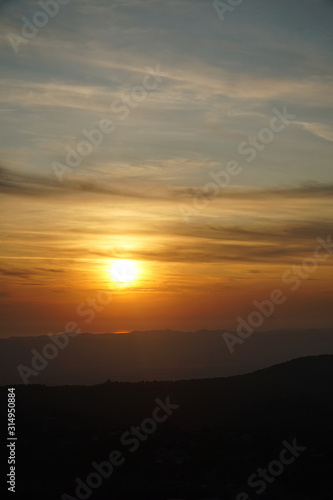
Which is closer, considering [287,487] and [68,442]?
[287,487]

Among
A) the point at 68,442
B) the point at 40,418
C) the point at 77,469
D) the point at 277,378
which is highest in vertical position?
the point at 277,378

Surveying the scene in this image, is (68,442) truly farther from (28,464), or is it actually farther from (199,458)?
(199,458)

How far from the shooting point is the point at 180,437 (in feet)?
69.5

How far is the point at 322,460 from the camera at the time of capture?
19.3 metres

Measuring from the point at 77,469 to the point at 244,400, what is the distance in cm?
1063

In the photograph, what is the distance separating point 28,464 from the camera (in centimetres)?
1920

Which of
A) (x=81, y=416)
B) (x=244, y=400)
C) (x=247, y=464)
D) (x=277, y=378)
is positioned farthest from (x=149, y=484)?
(x=277, y=378)

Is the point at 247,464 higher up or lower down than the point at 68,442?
lower down

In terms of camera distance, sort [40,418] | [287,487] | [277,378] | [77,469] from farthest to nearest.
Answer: [277,378] → [40,418] → [77,469] → [287,487]

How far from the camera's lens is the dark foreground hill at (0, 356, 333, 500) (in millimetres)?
17438

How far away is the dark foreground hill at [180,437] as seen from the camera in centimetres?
1744

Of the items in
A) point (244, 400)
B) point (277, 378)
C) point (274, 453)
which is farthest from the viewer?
point (277, 378)

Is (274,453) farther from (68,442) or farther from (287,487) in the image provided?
(68,442)

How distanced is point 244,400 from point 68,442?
9.37 meters
